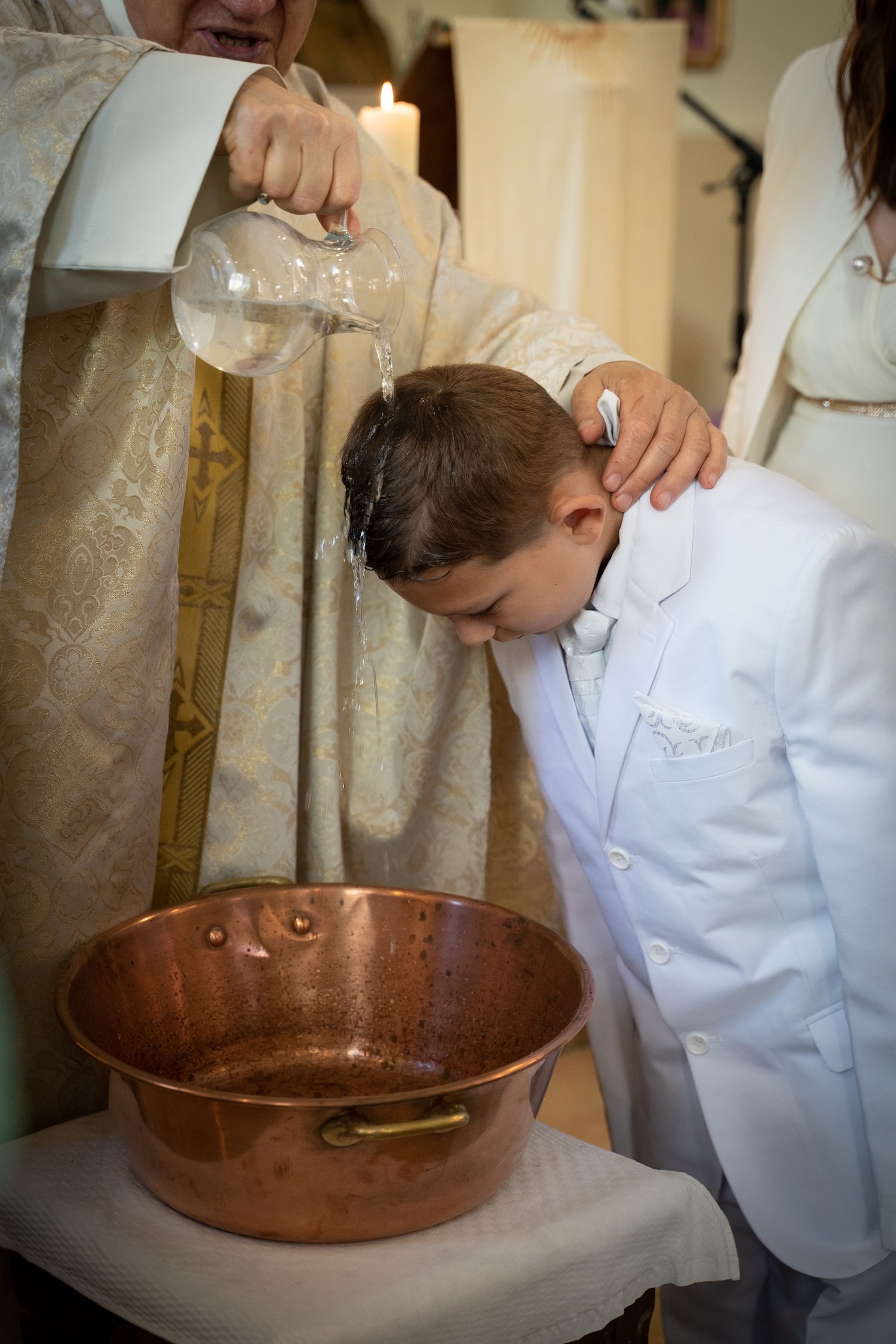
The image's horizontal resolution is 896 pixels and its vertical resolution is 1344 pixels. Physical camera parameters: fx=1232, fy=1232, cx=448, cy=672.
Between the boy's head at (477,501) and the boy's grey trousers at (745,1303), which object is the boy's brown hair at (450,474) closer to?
the boy's head at (477,501)

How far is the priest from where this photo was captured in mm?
1082

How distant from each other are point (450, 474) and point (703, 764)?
41 cm

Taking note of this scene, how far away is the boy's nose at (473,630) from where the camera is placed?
137 cm

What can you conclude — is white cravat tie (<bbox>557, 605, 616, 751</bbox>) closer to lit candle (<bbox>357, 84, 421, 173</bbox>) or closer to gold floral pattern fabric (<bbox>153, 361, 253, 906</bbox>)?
gold floral pattern fabric (<bbox>153, 361, 253, 906</bbox>)

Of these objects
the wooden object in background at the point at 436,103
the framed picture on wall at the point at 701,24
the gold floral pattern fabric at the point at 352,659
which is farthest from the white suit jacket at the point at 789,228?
the framed picture on wall at the point at 701,24

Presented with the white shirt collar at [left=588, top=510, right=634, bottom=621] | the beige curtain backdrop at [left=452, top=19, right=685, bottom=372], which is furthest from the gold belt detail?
the beige curtain backdrop at [left=452, top=19, right=685, bottom=372]

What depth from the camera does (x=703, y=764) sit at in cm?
133

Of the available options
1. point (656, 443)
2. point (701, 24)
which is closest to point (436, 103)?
point (701, 24)

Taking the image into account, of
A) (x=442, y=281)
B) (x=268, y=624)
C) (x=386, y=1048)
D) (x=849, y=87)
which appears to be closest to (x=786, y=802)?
(x=386, y=1048)

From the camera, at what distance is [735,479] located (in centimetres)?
139

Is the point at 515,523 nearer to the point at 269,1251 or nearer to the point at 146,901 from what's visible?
the point at 146,901

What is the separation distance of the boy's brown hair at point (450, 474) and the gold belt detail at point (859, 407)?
28.7 inches

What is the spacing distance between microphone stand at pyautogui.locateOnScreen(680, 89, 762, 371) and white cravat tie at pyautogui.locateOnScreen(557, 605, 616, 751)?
1.55 metres

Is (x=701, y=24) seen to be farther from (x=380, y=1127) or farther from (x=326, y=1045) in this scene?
(x=380, y=1127)
